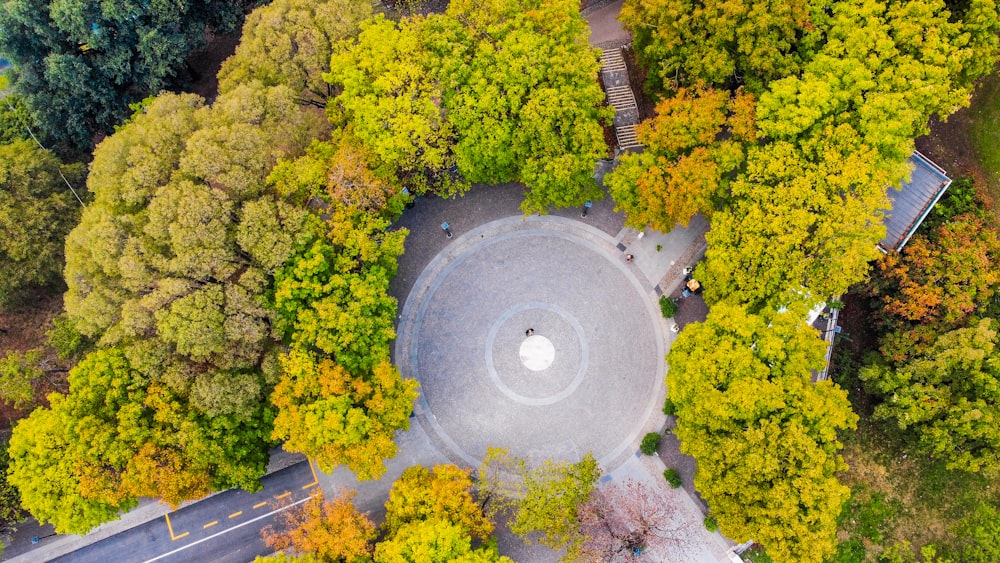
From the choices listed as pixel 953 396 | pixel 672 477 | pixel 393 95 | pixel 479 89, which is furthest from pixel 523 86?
pixel 953 396

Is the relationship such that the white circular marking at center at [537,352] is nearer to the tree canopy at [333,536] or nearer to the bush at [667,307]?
the bush at [667,307]

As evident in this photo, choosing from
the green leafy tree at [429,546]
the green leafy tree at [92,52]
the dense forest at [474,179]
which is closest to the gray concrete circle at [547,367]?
the dense forest at [474,179]

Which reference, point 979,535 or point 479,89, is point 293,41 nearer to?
point 479,89

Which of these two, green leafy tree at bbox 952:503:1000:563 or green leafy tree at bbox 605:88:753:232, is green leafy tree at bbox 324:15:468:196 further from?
green leafy tree at bbox 952:503:1000:563

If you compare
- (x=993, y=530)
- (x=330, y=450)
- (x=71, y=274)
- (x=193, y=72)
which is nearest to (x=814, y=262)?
(x=993, y=530)

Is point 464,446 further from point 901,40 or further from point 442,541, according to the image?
point 901,40

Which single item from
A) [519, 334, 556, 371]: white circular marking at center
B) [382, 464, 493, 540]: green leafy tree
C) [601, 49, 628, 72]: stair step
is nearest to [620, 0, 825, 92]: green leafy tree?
[601, 49, 628, 72]: stair step
